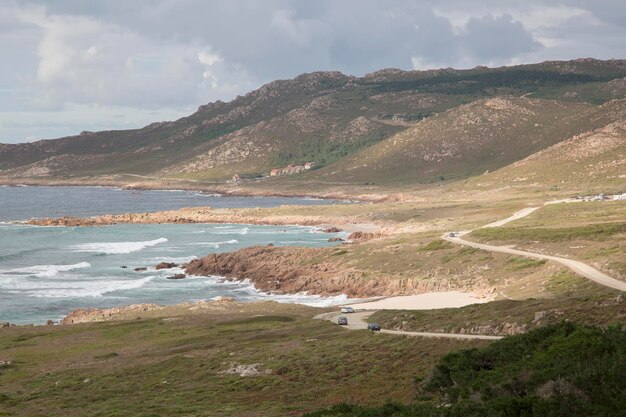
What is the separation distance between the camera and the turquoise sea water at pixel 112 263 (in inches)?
3204

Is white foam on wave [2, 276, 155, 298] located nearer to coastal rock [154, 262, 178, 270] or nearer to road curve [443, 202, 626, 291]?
coastal rock [154, 262, 178, 270]

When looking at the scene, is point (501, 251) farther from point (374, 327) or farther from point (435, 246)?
point (374, 327)

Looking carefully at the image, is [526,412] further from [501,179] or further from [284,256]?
[501,179]

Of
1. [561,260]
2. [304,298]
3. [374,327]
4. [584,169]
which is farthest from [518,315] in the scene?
[584,169]

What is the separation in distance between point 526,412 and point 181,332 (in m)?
38.6

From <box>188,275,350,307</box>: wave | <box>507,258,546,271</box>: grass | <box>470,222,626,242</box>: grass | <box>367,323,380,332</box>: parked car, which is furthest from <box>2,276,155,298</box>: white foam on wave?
<box>367,323,380,332</box>: parked car

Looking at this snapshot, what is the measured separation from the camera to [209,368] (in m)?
45.0

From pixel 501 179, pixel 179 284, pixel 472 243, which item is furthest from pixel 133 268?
pixel 501 179

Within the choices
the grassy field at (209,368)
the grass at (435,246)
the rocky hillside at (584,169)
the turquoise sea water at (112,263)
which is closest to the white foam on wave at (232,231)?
the turquoise sea water at (112,263)

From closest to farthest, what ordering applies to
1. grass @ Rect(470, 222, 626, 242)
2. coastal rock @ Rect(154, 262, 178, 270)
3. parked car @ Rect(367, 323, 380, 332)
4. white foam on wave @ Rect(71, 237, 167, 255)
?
parked car @ Rect(367, 323, 380, 332)
grass @ Rect(470, 222, 626, 242)
coastal rock @ Rect(154, 262, 178, 270)
white foam on wave @ Rect(71, 237, 167, 255)

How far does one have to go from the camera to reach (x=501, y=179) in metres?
198

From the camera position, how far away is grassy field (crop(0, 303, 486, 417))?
1467 inches

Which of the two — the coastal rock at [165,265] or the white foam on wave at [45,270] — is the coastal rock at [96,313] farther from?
the coastal rock at [165,265]

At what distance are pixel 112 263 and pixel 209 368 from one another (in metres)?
67.4
